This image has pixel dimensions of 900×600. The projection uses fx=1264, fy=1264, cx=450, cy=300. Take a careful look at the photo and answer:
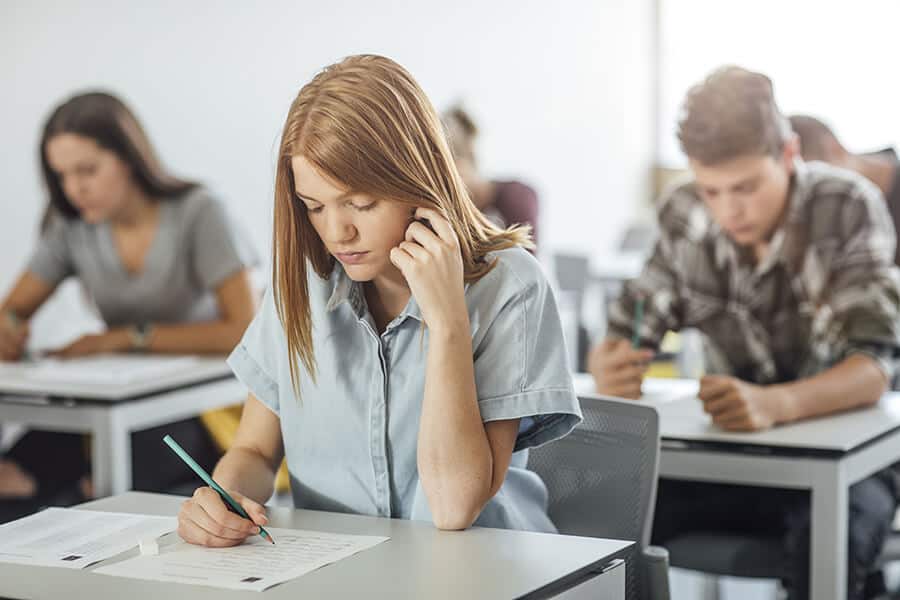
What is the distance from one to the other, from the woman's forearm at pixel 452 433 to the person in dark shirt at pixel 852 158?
5.67 feet

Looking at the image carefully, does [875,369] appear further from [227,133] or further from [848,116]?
[848,116]

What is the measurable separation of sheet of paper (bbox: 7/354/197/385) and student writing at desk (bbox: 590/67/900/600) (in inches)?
39.2

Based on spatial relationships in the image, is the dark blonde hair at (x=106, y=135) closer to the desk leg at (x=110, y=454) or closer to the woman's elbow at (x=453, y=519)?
the desk leg at (x=110, y=454)

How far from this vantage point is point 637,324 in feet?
8.14

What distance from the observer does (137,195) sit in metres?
3.17

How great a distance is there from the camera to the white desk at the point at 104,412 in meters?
2.59

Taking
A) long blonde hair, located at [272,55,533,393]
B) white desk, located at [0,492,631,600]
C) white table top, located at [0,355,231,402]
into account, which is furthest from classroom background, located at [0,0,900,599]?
white desk, located at [0,492,631,600]

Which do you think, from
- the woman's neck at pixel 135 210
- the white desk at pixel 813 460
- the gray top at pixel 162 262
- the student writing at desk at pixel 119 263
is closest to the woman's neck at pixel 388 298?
the white desk at pixel 813 460

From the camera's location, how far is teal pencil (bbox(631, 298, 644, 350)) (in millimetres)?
2504

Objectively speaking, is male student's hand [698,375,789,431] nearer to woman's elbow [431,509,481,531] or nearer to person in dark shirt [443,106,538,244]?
woman's elbow [431,509,481,531]

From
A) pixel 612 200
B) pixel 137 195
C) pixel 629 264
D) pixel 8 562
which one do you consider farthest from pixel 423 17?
pixel 8 562

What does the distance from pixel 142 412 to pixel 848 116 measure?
6.15 metres

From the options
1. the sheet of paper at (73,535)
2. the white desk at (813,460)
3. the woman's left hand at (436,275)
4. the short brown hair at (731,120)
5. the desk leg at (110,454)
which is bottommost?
the desk leg at (110,454)

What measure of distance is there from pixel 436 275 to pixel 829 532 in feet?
3.02
